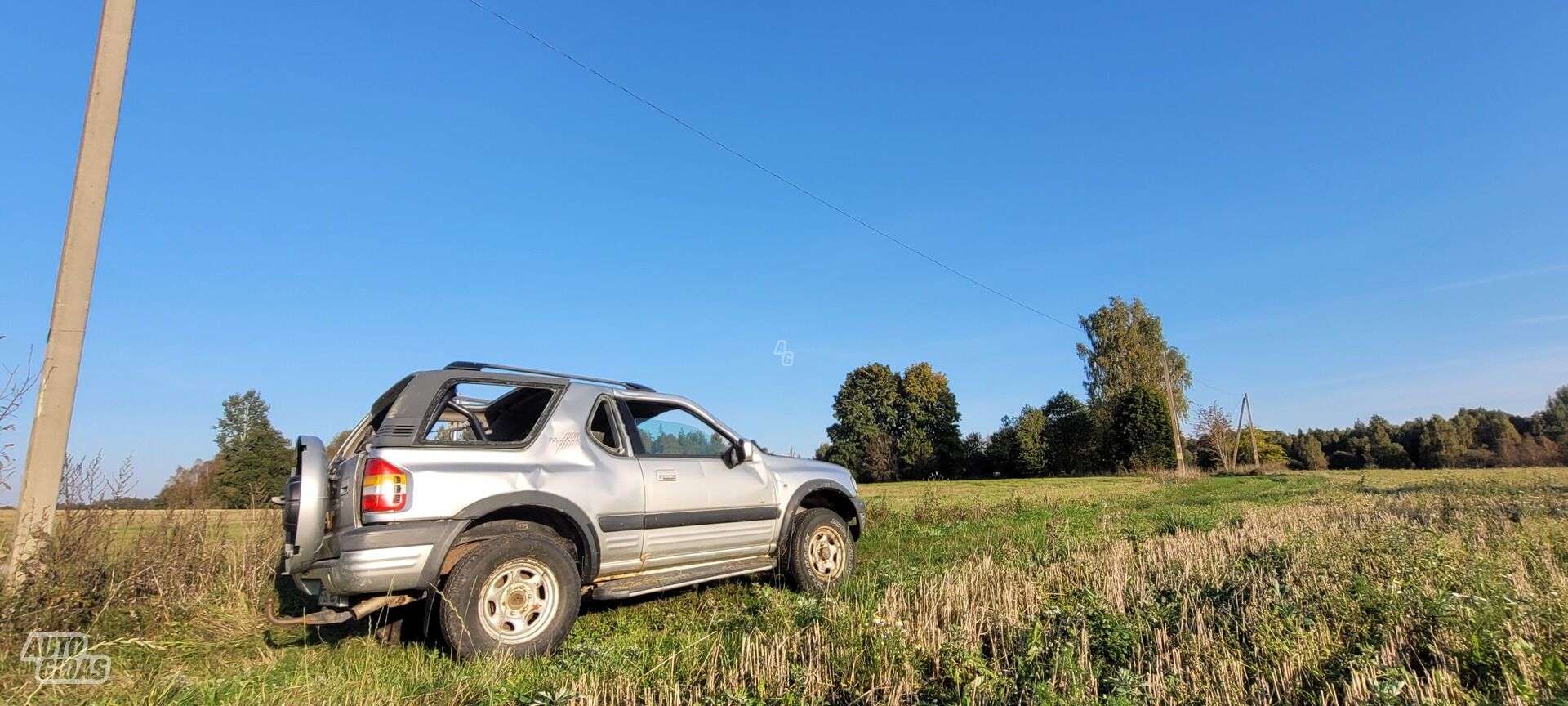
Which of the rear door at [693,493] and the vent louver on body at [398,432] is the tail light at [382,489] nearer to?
the vent louver on body at [398,432]

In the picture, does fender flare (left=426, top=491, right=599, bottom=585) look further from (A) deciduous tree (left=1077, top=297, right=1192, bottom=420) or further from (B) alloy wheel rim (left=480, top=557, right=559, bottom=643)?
(A) deciduous tree (left=1077, top=297, right=1192, bottom=420)

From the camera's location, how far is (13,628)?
4.45 metres

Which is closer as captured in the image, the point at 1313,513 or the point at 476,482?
the point at 476,482

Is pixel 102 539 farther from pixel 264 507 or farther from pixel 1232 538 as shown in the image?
pixel 1232 538

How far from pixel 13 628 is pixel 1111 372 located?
5777 cm

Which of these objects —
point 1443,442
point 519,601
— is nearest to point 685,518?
point 519,601

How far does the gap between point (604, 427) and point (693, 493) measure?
0.90 meters

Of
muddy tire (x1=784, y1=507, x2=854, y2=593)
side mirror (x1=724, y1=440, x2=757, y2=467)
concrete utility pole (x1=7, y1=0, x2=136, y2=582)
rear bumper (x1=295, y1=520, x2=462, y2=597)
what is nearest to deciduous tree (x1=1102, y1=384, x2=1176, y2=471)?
muddy tire (x1=784, y1=507, x2=854, y2=593)

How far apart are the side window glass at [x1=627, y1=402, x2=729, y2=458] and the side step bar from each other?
95cm

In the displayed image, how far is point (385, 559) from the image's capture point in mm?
4078

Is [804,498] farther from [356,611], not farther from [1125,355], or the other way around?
[1125,355]

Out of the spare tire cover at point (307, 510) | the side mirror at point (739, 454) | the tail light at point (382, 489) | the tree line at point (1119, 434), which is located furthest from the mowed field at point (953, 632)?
the tree line at point (1119, 434)

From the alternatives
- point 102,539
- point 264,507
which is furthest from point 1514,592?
point 264,507

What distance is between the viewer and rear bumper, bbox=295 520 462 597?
159 inches
